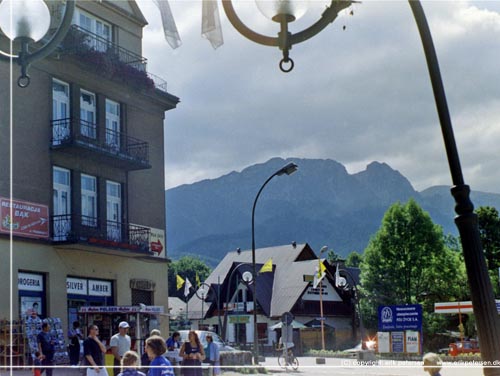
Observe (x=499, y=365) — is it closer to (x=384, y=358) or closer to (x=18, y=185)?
(x=18, y=185)

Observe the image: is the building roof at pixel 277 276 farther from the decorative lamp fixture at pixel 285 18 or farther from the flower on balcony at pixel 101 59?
the decorative lamp fixture at pixel 285 18

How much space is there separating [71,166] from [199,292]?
21.2 m

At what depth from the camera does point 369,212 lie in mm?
85312

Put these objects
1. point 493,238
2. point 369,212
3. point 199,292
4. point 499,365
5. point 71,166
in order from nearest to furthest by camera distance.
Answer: point 499,365, point 71,166, point 199,292, point 493,238, point 369,212

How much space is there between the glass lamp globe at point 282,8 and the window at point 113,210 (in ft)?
73.2

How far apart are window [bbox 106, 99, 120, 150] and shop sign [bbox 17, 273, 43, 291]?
5.32 metres

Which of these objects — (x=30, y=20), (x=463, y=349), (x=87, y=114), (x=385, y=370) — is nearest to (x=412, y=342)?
(x=385, y=370)

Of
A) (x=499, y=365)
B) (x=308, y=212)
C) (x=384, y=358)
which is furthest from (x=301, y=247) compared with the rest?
(x=499, y=365)

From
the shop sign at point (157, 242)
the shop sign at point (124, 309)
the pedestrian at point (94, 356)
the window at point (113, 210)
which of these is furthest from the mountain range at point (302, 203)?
the pedestrian at point (94, 356)

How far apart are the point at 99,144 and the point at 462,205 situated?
74.5 ft

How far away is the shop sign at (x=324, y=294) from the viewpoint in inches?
2360

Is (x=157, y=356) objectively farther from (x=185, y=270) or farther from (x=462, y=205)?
(x=185, y=270)

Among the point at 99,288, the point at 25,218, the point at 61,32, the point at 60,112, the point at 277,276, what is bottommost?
the point at 99,288

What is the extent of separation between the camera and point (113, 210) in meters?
28.1
